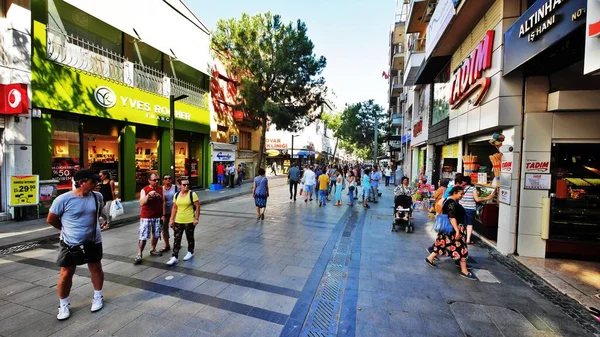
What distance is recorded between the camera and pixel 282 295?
398 cm

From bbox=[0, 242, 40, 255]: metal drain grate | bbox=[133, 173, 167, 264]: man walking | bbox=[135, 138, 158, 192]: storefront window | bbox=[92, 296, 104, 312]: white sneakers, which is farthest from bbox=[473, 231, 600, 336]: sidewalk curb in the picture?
bbox=[135, 138, 158, 192]: storefront window

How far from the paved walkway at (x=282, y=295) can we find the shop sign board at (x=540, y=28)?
158 inches

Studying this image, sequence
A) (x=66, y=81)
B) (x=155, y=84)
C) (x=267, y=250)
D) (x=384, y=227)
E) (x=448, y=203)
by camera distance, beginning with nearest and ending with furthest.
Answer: (x=448, y=203) → (x=267, y=250) → (x=384, y=227) → (x=66, y=81) → (x=155, y=84)

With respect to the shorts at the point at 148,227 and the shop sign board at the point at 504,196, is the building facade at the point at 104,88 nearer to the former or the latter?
the shorts at the point at 148,227

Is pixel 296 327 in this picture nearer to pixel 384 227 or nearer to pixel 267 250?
pixel 267 250

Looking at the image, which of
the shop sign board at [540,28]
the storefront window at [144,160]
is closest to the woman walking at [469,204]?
the shop sign board at [540,28]

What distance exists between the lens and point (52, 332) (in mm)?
3014

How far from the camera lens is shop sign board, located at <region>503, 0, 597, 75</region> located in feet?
12.4

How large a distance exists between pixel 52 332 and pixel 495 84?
28.6 ft

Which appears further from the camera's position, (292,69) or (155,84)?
(292,69)

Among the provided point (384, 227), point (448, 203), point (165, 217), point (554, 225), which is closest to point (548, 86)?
point (554, 225)

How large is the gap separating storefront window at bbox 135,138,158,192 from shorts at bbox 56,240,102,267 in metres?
11.1

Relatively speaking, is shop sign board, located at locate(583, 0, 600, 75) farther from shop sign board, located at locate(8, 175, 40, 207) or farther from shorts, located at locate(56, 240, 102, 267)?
shop sign board, located at locate(8, 175, 40, 207)

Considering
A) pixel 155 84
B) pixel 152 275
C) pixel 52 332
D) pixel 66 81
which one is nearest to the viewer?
pixel 52 332
